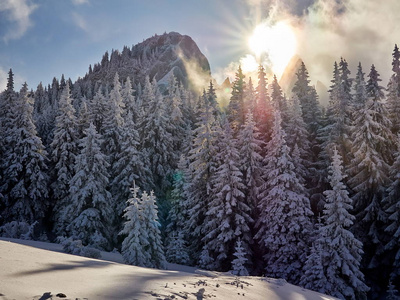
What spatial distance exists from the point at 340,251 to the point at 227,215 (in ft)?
28.7

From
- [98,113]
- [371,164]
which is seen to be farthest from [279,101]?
[98,113]

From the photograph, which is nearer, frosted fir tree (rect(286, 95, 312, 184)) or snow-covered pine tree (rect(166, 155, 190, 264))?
frosted fir tree (rect(286, 95, 312, 184))

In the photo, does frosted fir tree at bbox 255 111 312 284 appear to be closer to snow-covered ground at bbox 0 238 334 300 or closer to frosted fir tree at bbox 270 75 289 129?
frosted fir tree at bbox 270 75 289 129

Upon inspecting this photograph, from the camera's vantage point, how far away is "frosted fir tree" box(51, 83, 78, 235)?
1207 inches

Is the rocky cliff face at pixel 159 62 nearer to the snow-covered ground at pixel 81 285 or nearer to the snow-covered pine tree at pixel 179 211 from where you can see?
the snow-covered pine tree at pixel 179 211

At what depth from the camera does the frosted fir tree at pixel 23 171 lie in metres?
28.6

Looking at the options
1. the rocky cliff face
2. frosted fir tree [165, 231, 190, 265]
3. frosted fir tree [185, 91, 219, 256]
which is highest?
the rocky cliff face

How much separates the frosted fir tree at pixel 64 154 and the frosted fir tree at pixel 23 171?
1.24 metres

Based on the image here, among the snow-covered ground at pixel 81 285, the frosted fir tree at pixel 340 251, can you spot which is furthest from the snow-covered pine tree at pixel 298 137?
the snow-covered ground at pixel 81 285

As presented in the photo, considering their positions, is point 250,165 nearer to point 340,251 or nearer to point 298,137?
point 298,137

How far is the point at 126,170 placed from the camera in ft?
103

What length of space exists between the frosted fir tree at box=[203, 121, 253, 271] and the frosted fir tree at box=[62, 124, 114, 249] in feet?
30.5

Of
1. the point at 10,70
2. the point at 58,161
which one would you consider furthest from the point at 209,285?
the point at 10,70

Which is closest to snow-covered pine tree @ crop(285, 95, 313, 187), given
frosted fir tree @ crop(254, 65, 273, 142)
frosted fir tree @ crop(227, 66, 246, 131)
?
frosted fir tree @ crop(254, 65, 273, 142)
